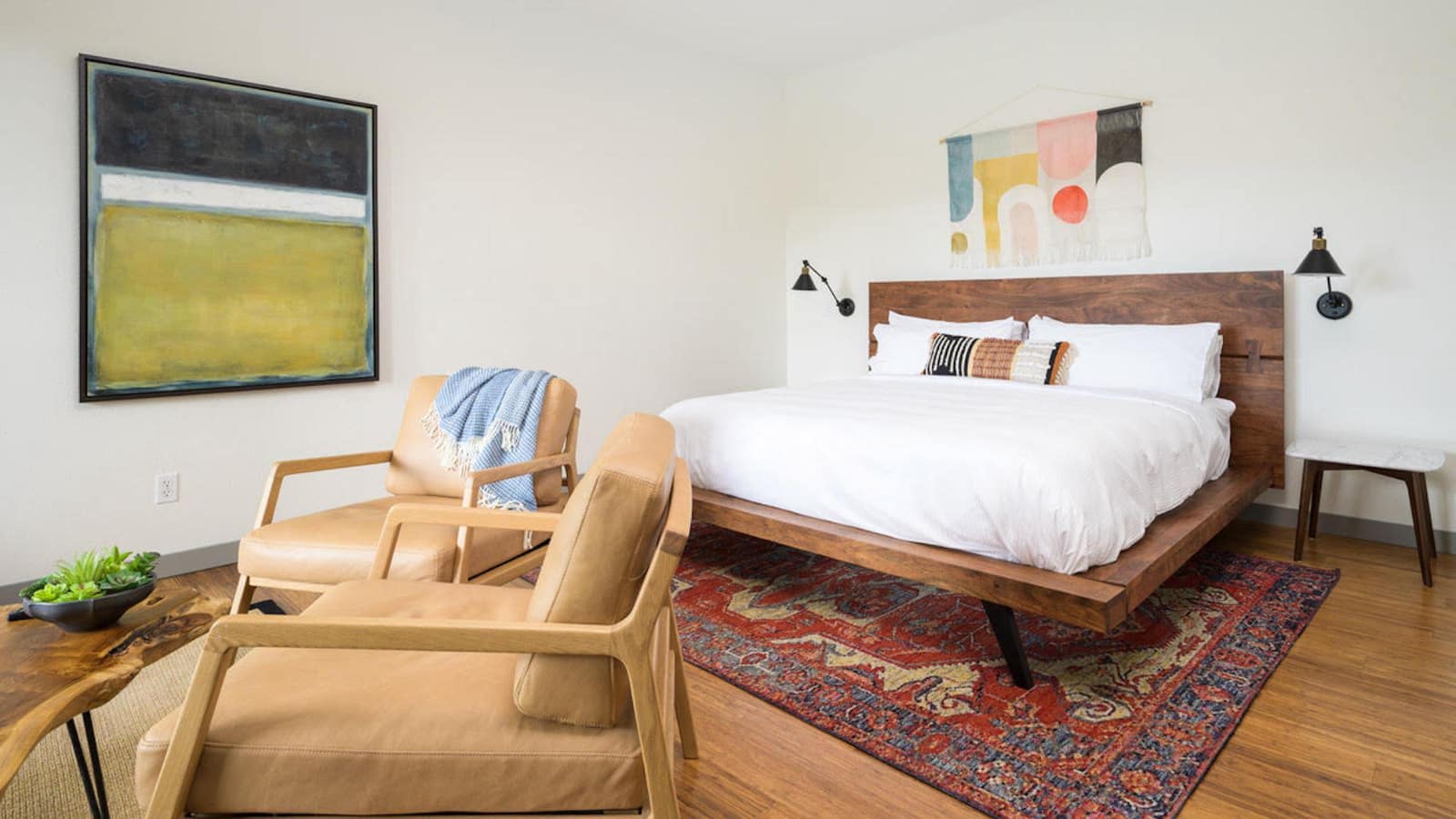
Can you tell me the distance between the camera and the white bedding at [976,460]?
213cm

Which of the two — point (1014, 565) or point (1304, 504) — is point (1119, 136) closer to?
point (1304, 504)

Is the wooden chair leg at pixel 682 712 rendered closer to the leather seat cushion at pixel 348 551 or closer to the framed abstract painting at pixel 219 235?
the leather seat cushion at pixel 348 551

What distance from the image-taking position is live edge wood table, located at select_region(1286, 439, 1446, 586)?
9.48ft

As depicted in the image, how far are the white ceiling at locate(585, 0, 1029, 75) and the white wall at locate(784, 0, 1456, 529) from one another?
0.26 metres

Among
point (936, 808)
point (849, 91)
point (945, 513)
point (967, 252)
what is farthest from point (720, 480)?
point (849, 91)

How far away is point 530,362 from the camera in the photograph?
13.6 feet

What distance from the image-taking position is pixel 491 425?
2629 millimetres

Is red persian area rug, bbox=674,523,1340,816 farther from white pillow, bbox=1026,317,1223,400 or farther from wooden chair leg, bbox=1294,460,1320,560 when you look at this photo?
white pillow, bbox=1026,317,1223,400

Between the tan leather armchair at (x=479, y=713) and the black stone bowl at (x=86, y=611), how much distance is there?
0.49 metres

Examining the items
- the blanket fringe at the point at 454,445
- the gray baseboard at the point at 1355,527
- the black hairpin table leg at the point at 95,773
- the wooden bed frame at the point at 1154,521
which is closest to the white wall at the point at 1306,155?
the gray baseboard at the point at 1355,527

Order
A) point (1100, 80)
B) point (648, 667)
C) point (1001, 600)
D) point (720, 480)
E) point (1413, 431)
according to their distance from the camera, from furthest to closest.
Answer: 1. point (1100, 80)
2. point (1413, 431)
3. point (720, 480)
4. point (1001, 600)
5. point (648, 667)

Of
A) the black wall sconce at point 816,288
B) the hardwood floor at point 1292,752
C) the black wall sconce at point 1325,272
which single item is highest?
the black wall sconce at point 816,288

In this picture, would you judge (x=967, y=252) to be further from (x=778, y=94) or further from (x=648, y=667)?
(x=648, y=667)

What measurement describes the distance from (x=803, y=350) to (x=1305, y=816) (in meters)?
4.26
